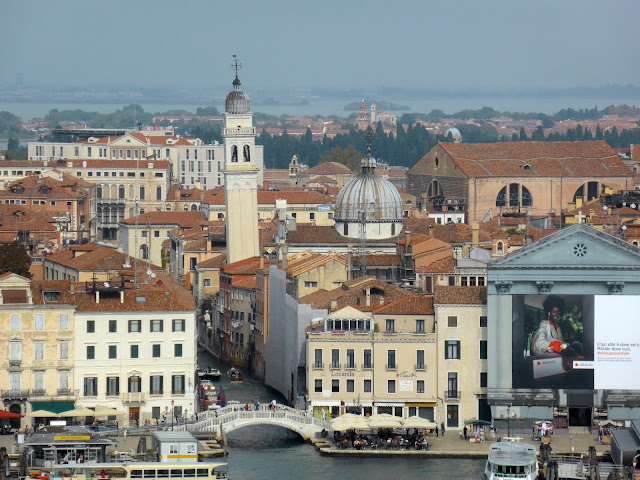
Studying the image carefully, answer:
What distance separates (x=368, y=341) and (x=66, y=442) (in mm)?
8667

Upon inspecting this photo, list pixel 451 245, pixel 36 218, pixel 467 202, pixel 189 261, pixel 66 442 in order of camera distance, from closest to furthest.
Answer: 1. pixel 66 442
2. pixel 451 245
3. pixel 189 261
4. pixel 36 218
5. pixel 467 202

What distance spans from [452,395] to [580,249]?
444 centimetres

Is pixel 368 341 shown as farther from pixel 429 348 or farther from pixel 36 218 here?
pixel 36 218

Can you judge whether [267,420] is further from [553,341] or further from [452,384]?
[553,341]

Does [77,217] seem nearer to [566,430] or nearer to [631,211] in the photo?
[631,211]

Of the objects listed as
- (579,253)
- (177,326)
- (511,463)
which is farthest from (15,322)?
(579,253)

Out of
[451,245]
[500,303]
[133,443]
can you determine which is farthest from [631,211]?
[133,443]

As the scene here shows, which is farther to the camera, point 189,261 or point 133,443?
point 189,261

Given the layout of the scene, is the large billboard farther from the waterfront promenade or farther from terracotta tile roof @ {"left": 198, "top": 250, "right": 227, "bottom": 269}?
terracotta tile roof @ {"left": 198, "top": 250, "right": 227, "bottom": 269}

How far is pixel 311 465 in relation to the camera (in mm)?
50031

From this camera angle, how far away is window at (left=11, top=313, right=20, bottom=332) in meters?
52.0

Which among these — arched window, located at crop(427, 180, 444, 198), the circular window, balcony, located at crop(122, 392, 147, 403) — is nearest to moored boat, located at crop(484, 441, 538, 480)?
the circular window

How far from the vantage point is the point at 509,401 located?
53.3 metres

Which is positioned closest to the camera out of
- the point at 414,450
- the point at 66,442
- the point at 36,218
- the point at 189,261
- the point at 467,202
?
the point at 66,442
